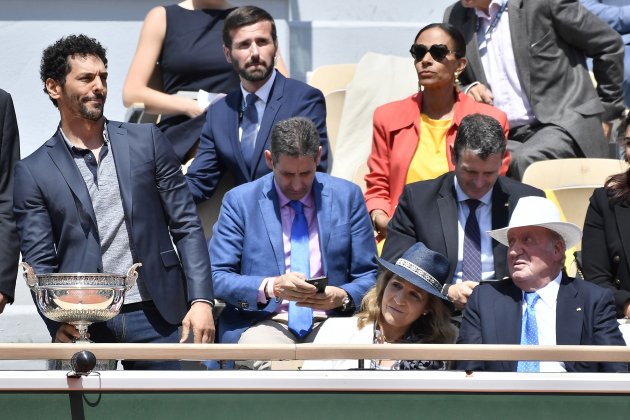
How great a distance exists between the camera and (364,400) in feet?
13.9

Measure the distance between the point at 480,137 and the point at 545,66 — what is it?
1.84 metres

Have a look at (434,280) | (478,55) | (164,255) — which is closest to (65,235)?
(164,255)

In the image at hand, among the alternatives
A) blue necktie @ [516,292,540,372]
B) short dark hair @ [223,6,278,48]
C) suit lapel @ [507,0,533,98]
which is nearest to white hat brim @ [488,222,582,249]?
blue necktie @ [516,292,540,372]

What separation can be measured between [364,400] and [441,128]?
2866mm

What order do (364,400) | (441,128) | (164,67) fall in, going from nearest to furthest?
(364,400) < (441,128) < (164,67)

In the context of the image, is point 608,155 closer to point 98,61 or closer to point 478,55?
point 478,55

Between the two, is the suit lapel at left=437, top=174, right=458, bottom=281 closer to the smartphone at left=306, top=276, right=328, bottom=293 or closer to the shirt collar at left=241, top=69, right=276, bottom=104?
the smartphone at left=306, top=276, right=328, bottom=293

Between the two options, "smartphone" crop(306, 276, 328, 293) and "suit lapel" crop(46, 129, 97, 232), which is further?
"smartphone" crop(306, 276, 328, 293)

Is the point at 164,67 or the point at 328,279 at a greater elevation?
the point at 164,67

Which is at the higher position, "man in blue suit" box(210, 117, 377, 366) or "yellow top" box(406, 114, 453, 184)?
"yellow top" box(406, 114, 453, 184)

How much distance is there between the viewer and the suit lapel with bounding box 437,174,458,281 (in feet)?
19.2

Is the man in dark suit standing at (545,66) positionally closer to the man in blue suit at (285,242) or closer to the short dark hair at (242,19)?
the short dark hair at (242,19)

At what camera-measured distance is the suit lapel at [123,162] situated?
5.21 metres

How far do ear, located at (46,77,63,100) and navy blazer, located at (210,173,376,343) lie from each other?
3.21 feet
